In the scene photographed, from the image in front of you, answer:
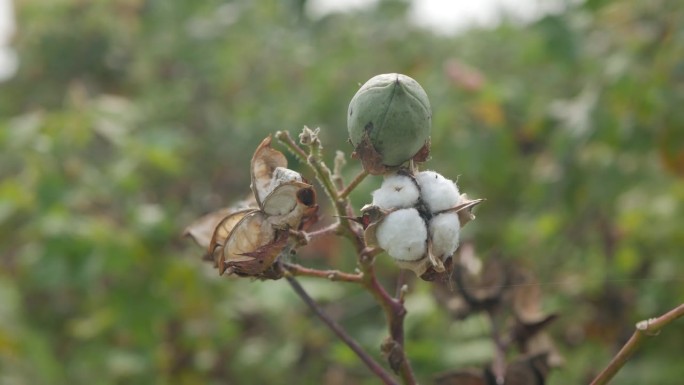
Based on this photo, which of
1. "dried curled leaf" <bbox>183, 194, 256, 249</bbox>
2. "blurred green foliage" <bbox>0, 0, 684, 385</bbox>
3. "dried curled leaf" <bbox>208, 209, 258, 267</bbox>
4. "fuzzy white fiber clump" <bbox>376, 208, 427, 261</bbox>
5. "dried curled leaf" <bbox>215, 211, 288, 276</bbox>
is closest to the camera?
"fuzzy white fiber clump" <bbox>376, 208, 427, 261</bbox>

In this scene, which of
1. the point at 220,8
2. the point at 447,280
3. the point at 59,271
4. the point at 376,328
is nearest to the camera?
the point at 447,280

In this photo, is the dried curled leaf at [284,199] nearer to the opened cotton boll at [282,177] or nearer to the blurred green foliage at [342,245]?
the opened cotton boll at [282,177]

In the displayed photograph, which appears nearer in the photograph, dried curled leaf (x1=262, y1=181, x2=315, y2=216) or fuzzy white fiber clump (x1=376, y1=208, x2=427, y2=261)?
fuzzy white fiber clump (x1=376, y1=208, x2=427, y2=261)

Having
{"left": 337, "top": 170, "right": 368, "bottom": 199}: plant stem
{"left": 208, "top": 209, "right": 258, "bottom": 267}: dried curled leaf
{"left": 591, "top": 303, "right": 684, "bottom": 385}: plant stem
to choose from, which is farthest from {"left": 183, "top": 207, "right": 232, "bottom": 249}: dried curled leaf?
{"left": 591, "top": 303, "right": 684, "bottom": 385}: plant stem

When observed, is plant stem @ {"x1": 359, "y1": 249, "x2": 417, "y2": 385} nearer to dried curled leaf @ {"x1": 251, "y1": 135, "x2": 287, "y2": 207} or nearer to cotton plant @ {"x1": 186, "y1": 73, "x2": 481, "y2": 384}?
cotton plant @ {"x1": 186, "y1": 73, "x2": 481, "y2": 384}

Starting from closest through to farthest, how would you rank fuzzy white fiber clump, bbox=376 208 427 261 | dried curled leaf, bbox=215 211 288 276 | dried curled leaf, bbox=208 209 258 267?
fuzzy white fiber clump, bbox=376 208 427 261 → dried curled leaf, bbox=215 211 288 276 → dried curled leaf, bbox=208 209 258 267

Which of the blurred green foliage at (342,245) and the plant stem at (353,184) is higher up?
the blurred green foliage at (342,245)

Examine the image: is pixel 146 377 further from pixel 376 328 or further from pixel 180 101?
pixel 180 101

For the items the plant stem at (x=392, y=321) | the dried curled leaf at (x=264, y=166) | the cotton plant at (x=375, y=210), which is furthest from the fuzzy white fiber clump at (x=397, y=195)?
the dried curled leaf at (x=264, y=166)

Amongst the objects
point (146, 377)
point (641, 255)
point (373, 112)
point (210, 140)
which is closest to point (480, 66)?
point (210, 140)
